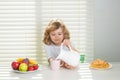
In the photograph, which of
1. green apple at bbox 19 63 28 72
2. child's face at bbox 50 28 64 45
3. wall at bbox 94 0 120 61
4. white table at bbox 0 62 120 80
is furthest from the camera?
wall at bbox 94 0 120 61

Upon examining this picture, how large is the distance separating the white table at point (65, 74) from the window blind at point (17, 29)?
564 mm

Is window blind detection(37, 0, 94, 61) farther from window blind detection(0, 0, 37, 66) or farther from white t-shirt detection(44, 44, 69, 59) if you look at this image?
white t-shirt detection(44, 44, 69, 59)

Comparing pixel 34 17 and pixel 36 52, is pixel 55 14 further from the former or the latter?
pixel 36 52

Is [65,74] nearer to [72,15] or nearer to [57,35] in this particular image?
[57,35]

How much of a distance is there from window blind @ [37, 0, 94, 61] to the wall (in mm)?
72

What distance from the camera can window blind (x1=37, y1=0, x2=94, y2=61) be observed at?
9.04ft

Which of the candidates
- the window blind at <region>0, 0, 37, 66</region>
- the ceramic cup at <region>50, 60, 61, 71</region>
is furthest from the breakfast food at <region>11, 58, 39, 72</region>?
the window blind at <region>0, 0, 37, 66</region>

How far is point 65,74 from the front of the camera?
81.5 inches

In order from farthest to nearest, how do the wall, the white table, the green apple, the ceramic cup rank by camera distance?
1. the wall
2. the ceramic cup
3. the green apple
4. the white table

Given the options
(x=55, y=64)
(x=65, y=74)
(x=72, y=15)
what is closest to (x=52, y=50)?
(x=55, y=64)

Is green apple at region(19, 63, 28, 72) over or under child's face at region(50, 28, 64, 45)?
under

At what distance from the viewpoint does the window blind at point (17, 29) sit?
2763mm

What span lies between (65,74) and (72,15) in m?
0.87

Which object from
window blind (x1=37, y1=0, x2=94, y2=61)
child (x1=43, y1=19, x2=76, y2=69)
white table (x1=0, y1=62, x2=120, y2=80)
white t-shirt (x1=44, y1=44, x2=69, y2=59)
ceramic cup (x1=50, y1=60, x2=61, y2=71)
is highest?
window blind (x1=37, y1=0, x2=94, y2=61)
